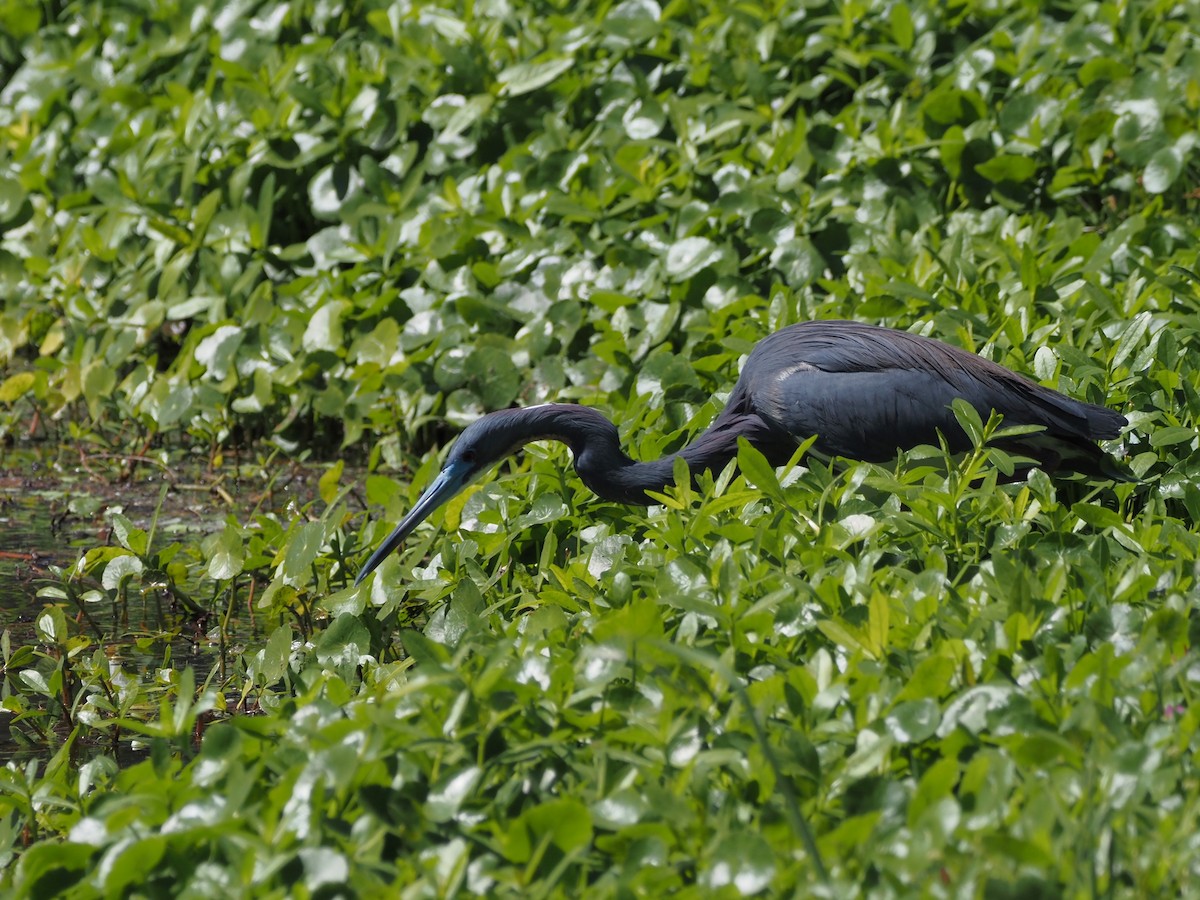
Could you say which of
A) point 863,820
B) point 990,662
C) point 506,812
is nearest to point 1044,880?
point 863,820

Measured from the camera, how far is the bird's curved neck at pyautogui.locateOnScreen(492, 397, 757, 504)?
422 cm

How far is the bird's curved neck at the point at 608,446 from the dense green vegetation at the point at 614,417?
118mm

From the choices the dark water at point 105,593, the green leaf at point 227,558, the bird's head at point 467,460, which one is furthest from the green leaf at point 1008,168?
the green leaf at point 227,558

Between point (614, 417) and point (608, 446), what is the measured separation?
1.56 ft

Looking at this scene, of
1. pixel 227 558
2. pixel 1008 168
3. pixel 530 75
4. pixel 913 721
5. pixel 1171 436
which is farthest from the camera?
pixel 530 75

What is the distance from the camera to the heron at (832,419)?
13.4 feet

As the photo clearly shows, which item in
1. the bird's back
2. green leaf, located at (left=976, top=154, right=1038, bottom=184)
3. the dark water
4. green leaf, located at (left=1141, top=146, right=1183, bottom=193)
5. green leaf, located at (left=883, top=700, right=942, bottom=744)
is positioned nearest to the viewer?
green leaf, located at (left=883, top=700, right=942, bottom=744)

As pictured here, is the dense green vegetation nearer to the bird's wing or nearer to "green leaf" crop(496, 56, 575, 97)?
"green leaf" crop(496, 56, 575, 97)

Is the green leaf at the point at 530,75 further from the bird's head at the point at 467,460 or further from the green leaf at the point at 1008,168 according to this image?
the bird's head at the point at 467,460

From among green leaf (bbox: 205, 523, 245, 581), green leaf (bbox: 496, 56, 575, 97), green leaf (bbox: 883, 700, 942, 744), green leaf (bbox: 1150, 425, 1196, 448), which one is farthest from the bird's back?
green leaf (bbox: 496, 56, 575, 97)

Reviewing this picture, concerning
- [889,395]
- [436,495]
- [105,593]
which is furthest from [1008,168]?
[105,593]

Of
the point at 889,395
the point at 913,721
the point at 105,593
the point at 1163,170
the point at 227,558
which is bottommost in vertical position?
the point at 1163,170

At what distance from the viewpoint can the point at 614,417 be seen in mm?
4699

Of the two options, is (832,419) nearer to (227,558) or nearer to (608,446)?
(608,446)
